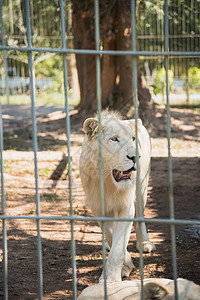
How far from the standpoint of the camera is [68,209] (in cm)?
688

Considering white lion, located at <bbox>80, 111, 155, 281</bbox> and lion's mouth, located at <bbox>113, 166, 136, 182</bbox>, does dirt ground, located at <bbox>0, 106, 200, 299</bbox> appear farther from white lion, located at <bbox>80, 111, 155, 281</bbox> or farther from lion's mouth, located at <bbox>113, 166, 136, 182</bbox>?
lion's mouth, located at <bbox>113, 166, 136, 182</bbox>

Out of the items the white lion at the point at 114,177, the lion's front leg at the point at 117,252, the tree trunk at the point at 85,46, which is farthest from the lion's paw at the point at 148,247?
the tree trunk at the point at 85,46

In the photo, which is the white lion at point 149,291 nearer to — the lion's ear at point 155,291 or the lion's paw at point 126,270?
the lion's ear at point 155,291

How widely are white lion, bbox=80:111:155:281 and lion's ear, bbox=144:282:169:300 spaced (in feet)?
3.35

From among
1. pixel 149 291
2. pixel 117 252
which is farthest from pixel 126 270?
pixel 149 291

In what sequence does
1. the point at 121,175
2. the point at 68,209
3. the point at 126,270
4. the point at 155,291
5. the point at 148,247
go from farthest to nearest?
the point at 68,209, the point at 148,247, the point at 126,270, the point at 121,175, the point at 155,291

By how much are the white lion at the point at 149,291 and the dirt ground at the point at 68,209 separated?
0.81 meters

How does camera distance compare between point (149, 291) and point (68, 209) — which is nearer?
point (149, 291)

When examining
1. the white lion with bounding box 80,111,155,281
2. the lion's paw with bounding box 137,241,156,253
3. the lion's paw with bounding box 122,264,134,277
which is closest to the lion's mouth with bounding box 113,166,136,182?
the white lion with bounding box 80,111,155,281

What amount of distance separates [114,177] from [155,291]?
1.49 m

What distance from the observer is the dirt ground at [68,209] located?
444 centimetres

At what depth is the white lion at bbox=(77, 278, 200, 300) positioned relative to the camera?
9.79ft

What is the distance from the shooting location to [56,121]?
1445 cm

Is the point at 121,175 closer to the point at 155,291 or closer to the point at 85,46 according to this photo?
the point at 155,291
